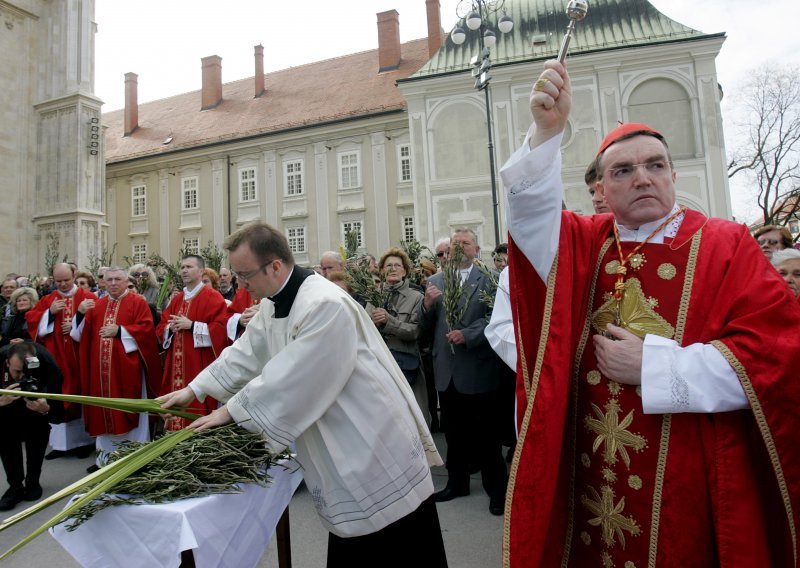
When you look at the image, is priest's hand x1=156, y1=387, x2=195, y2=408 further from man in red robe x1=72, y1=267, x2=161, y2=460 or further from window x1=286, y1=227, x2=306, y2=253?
window x1=286, y1=227, x2=306, y2=253

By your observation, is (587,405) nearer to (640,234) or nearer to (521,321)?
(521,321)

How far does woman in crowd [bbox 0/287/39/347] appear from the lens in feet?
23.5

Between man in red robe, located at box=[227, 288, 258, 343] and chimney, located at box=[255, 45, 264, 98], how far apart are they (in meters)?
30.5

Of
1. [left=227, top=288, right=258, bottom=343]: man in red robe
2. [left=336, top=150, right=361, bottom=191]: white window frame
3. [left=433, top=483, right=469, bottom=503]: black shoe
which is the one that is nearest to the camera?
[left=433, top=483, right=469, bottom=503]: black shoe

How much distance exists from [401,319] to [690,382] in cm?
371

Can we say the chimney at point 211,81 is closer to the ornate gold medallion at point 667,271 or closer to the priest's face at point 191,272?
the priest's face at point 191,272

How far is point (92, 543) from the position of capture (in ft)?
6.64

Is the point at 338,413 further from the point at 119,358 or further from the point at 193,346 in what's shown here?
the point at 119,358

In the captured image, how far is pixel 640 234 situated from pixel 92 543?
2289 millimetres

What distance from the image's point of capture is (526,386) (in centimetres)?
168

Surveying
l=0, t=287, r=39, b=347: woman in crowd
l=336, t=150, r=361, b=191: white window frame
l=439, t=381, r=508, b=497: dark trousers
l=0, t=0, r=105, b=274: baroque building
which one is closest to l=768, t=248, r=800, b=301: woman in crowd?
l=439, t=381, r=508, b=497: dark trousers

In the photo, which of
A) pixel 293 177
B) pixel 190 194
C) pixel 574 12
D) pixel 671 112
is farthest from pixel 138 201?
pixel 574 12

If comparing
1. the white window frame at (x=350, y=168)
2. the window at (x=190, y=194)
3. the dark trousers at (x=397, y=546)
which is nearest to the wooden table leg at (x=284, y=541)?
the dark trousers at (x=397, y=546)

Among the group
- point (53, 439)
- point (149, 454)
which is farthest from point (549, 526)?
point (53, 439)
